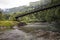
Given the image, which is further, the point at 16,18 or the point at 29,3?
the point at 29,3

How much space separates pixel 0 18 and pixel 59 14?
75.3 feet

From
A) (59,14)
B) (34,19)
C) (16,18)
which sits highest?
(59,14)

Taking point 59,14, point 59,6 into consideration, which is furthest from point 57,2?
point 59,14

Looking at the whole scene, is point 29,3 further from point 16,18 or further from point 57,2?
point 57,2

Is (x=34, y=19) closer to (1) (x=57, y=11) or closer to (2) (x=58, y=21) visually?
(2) (x=58, y=21)

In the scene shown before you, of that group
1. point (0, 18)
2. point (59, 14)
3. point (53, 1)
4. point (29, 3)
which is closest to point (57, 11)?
point (59, 14)

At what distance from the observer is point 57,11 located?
146ft

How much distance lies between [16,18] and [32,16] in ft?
134

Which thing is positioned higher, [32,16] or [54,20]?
[54,20]

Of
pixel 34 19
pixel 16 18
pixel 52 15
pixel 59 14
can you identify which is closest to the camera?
pixel 59 14

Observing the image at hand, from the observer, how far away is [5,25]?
150 feet

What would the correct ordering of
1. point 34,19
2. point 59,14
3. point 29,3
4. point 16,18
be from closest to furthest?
point 59,14 → point 16,18 → point 34,19 → point 29,3

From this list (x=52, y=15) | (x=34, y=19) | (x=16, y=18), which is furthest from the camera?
(x=34, y=19)

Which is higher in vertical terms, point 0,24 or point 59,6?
point 59,6
